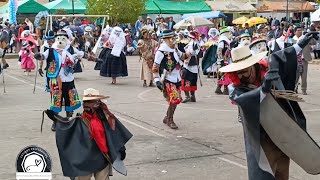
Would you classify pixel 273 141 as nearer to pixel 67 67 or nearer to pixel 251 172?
pixel 251 172

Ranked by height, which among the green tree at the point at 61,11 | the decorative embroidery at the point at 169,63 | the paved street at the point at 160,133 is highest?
the green tree at the point at 61,11

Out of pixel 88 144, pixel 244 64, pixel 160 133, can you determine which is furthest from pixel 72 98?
pixel 244 64

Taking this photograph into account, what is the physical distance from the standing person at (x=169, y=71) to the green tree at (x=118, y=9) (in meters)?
20.7

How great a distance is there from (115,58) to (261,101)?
39.5 ft

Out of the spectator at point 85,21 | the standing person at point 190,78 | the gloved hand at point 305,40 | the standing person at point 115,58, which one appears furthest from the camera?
the spectator at point 85,21

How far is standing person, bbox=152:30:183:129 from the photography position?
965cm

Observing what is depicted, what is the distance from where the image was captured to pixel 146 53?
1586cm

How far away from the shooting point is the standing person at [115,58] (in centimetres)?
1623

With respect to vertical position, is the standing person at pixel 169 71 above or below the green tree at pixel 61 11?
below

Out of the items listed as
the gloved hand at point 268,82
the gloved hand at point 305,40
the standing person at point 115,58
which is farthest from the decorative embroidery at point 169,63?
A: the standing person at point 115,58

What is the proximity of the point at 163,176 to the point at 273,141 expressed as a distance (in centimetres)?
241

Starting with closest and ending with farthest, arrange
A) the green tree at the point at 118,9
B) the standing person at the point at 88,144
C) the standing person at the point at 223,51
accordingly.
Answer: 1. the standing person at the point at 88,144
2. the standing person at the point at 223,51
3. the green tree at the point at 118,9

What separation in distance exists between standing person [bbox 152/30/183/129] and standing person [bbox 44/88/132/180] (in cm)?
407

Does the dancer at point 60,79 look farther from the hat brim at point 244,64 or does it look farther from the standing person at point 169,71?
the hat brim at point 244,64
